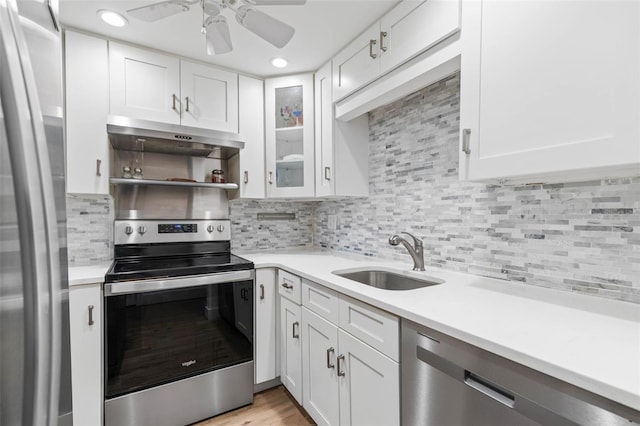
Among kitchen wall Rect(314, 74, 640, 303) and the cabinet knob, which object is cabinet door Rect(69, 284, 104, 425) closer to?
the cabinet knob

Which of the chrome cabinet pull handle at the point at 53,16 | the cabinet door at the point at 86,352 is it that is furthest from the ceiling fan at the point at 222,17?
the cabinet door at the point at 86,352

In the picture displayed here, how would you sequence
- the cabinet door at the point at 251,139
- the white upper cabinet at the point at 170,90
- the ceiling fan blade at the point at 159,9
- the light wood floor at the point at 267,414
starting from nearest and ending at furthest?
1. the ceiling fan blade at the point at 159,9
2. the light wood floor at the point at 267,414
3. the white upper cabinet at the point at 170,90
4. the cabinet door at the point at 251,139

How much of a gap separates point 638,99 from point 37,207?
1262 millimetres

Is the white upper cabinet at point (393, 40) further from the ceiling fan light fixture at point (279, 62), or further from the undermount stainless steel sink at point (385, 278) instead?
the undermount stainless steel sink at point (385, 278)

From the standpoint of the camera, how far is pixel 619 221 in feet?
3.36

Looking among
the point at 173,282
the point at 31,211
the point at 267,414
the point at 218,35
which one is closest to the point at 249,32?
the point at 218,35

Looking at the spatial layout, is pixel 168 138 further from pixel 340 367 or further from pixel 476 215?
pixel 476 215

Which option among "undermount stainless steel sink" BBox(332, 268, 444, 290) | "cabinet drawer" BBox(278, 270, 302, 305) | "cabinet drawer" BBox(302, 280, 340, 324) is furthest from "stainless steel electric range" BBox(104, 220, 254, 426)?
"undermount stainless steel sink" BBox(332, 268, 444, 290)

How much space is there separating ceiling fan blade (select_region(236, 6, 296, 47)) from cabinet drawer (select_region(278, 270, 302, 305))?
1.28 meters

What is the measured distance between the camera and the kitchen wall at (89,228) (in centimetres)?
194

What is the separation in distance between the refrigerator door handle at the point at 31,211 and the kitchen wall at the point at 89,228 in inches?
69.3

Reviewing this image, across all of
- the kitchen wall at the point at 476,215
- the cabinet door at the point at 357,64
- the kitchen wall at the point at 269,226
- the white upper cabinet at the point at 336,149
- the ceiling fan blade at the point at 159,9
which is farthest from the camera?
the kitchen wall at the point at 269,226

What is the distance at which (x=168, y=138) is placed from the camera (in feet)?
5.99

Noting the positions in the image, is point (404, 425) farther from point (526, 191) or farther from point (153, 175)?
point (153, 175)
